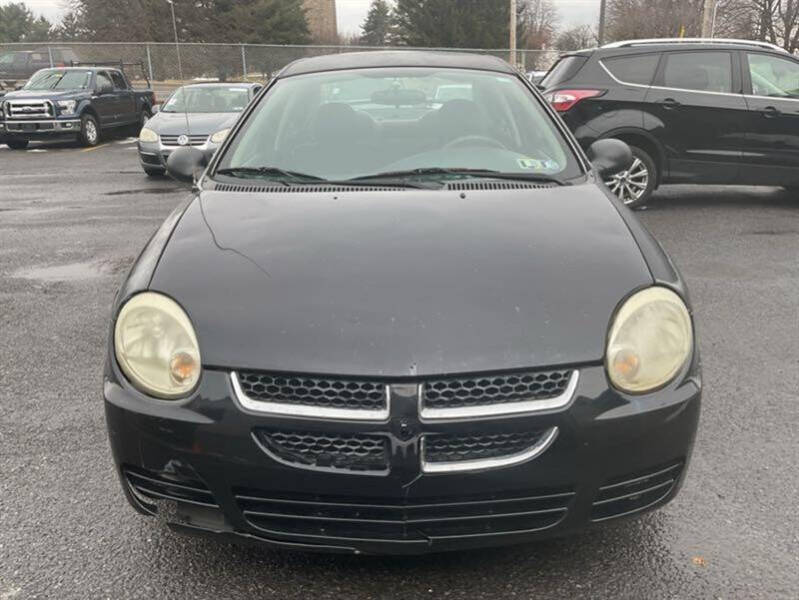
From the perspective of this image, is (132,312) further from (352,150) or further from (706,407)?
(706,407)

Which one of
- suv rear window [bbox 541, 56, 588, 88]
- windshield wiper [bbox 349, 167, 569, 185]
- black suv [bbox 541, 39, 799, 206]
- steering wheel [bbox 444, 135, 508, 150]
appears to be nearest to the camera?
windshield wiper [bbox 349, 167, 569, 185]

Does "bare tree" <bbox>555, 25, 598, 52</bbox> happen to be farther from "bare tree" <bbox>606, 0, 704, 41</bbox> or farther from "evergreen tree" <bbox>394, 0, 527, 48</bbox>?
"bare tree" <bbox>606, 0, 704, 41</bbox>

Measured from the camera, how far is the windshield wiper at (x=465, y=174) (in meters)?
2.97

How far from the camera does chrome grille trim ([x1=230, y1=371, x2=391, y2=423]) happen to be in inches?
74.4

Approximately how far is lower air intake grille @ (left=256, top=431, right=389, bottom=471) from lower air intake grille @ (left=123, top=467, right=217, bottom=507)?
0.85 feet

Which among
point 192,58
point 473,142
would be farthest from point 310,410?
point 192,58

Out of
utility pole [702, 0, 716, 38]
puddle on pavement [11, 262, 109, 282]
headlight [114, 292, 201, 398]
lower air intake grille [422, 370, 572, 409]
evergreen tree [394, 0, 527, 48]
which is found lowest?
puddle on pavement [11, 262, 109, 282]

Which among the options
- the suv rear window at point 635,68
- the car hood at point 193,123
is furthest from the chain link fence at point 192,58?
the suv rear window at point 635,68

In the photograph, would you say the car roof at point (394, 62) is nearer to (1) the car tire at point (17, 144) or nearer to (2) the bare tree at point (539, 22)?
(1) the car tire at point (17, 144)

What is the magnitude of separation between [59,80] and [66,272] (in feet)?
37.2

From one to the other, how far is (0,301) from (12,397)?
1934 mm

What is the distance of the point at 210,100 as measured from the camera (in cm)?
1221

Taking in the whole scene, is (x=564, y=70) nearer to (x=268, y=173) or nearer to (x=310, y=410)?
(x=268, y=173)

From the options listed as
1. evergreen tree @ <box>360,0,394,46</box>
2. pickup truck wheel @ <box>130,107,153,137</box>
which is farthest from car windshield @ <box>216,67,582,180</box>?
evergreen tree @ <box>360,0,394,46</box>
